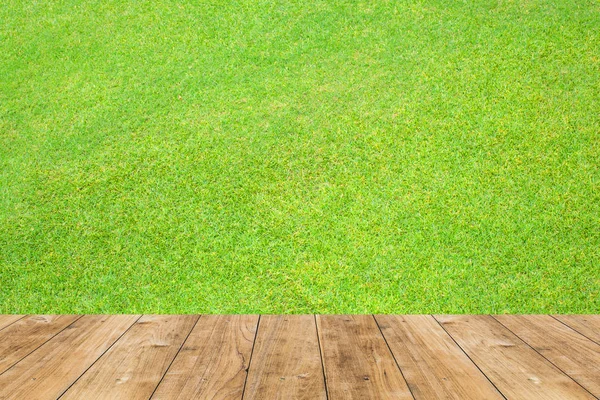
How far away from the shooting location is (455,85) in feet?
16.8

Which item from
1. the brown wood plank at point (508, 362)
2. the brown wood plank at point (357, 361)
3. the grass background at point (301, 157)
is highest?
the grass background at point (301, 157)

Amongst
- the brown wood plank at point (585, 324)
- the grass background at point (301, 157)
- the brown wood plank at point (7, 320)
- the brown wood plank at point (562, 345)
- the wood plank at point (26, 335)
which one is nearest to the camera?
the brown wood plank at point (562, 345)

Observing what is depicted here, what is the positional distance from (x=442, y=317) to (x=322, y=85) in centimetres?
345

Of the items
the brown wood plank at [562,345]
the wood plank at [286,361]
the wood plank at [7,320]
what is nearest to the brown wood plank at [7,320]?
the wood plank at [7,320]

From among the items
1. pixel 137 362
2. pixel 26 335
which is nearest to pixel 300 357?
pixel 137 362

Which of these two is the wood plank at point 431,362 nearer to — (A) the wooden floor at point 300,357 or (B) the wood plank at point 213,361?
(A) the wooden floor at point 300,357

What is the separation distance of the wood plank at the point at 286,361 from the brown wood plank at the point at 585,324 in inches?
39.5

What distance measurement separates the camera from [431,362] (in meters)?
1.76

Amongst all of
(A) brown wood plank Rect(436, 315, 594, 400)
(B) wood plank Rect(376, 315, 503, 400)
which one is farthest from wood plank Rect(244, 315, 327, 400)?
(A) brown wood plank Rect(436, 315, 594, 400)

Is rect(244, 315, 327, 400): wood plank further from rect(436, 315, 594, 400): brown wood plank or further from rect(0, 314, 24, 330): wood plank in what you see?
rect(0, 314, 24, 330): wood plank

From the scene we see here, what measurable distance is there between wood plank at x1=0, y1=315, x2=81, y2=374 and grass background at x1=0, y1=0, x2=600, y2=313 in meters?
1.12

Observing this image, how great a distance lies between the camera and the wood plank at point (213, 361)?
1557mm

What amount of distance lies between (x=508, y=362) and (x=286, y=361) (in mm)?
712

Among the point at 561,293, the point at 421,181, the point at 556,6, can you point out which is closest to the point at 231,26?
the point at 421,181
